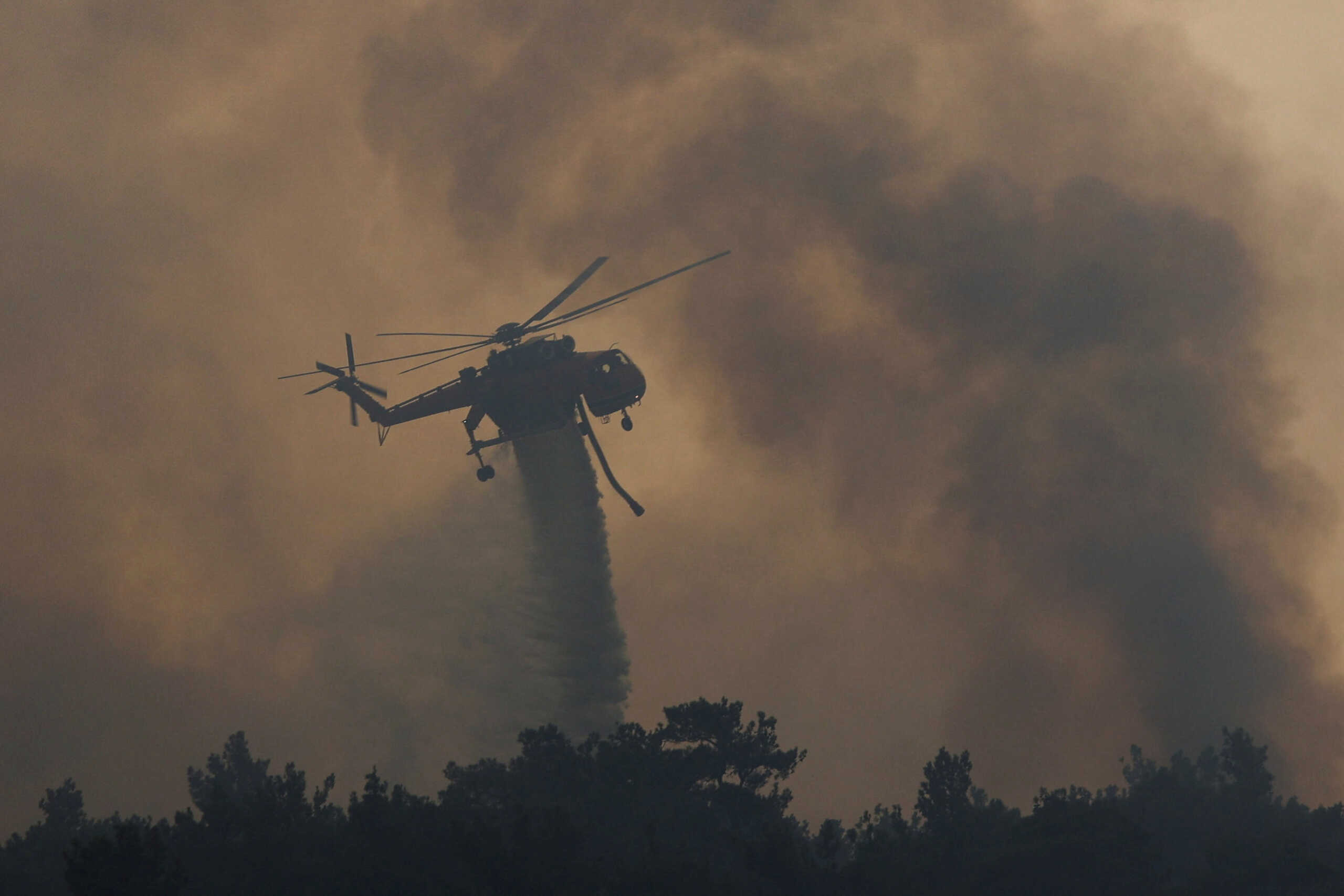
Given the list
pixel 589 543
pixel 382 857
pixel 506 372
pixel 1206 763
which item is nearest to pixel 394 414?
pixel 506 372

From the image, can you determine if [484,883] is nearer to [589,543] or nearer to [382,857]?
[382,857]

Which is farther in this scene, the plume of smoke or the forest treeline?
the plume of smoke

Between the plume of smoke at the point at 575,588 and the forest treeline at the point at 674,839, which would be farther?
the plume of smoke at the point at 575,588

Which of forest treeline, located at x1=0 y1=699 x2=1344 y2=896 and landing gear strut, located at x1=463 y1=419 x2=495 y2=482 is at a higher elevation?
landing gear strut, located at x1=463 y1=419 x2=495 y2=482

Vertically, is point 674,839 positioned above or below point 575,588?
below

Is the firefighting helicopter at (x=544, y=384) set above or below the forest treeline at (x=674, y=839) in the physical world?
above
